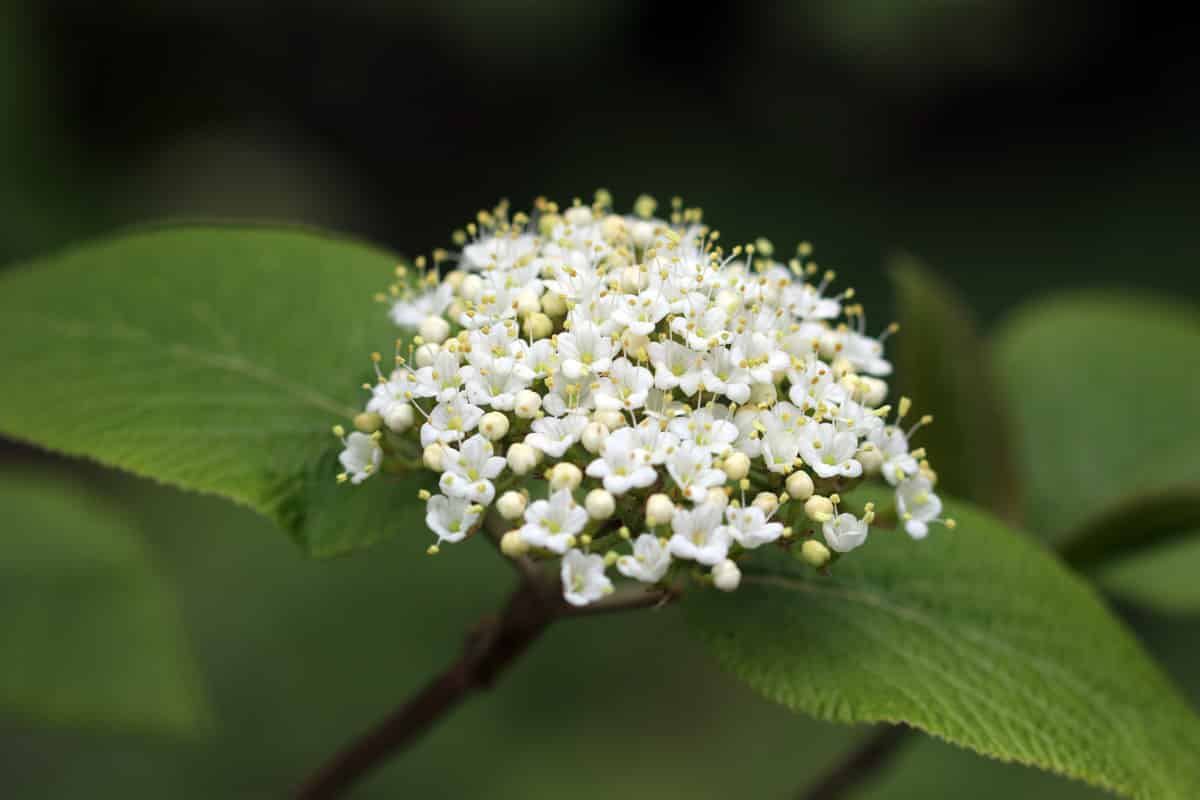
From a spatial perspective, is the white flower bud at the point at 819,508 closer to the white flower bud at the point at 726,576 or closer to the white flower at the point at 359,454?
the white flower bud at the point at 726,576

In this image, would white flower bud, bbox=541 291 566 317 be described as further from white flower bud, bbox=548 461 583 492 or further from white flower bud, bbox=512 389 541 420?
white flower bud, bbox=548 461 583 492

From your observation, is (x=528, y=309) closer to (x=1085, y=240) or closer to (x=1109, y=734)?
(x=1109, y=734)

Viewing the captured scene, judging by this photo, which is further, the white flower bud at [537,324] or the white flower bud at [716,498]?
the white flower bud at [537,324]

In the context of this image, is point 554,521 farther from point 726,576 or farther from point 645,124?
point 645,124

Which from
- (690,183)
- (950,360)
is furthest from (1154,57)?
(950,360)

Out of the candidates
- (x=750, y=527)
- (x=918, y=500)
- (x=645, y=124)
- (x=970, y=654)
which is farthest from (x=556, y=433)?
(x=645, y=124)

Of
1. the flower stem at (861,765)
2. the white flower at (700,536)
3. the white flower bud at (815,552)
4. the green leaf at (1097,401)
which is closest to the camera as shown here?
the white flower at (700,536)

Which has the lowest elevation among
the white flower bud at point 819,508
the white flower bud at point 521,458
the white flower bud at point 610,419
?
the white flower bud at point 521,458

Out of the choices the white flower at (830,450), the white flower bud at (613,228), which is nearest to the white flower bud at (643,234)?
the white flower bud at (613,228)
